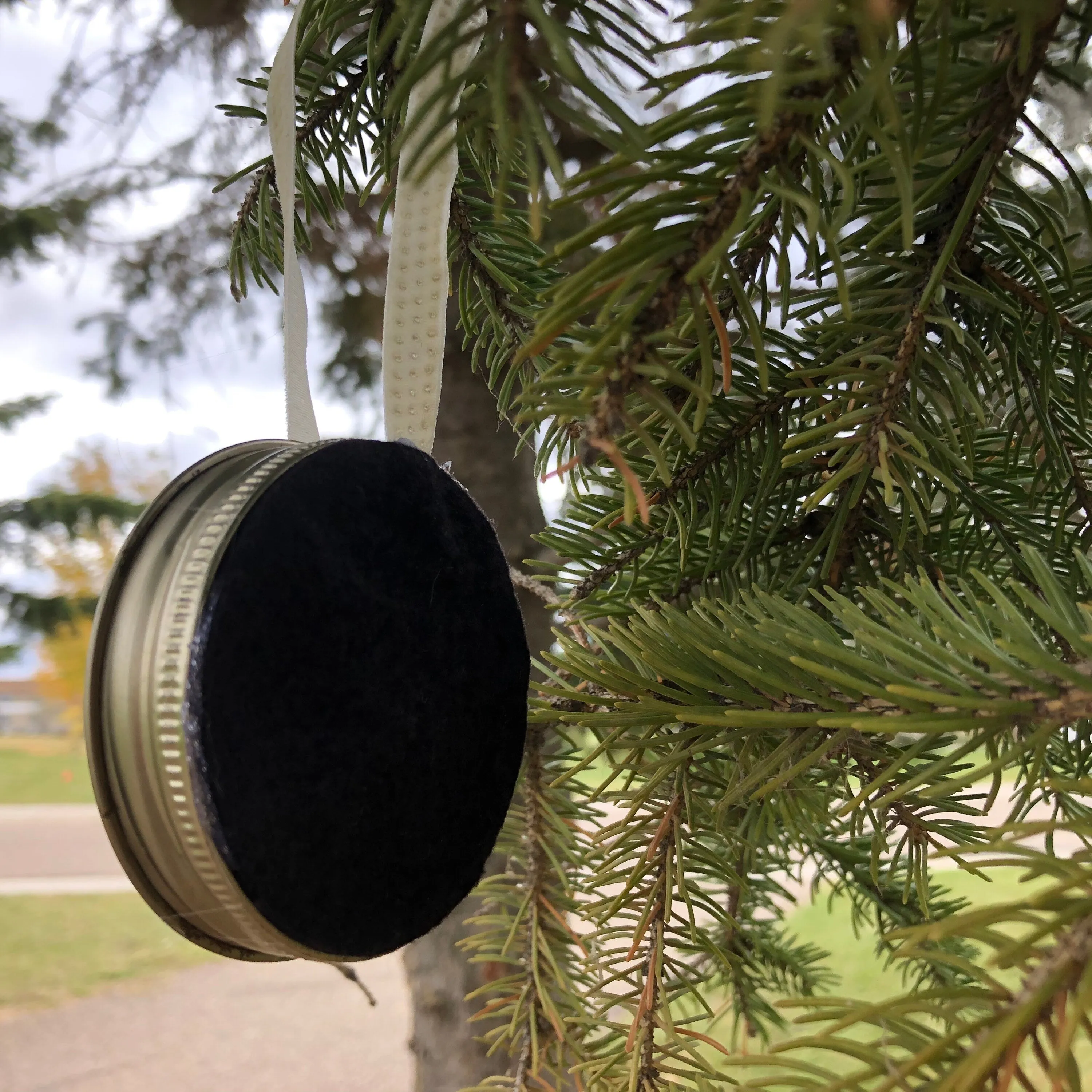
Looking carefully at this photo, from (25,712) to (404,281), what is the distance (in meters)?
3.14

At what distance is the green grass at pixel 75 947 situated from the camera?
167 centimetres

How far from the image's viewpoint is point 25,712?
2.76 metres

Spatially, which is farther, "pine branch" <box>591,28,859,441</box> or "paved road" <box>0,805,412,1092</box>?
"paved road" <box>0,805,412,1092</box>

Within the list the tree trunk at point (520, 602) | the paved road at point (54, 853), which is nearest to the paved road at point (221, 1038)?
the paved road at point (54, 853)

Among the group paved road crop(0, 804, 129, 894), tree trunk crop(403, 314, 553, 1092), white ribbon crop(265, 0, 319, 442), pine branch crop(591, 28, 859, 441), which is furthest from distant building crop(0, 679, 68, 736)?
pine branch crop(591, 28, 859, 441)

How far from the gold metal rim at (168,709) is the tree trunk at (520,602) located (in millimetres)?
338

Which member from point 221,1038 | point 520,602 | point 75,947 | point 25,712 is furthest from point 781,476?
point 25,712

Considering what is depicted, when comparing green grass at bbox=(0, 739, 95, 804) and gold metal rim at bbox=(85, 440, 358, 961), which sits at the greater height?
gold metal rim at bbox=(85, 440, 358, 961)

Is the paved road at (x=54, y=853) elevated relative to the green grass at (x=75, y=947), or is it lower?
lower

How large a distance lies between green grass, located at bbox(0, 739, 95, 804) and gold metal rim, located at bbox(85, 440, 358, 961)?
106 inches

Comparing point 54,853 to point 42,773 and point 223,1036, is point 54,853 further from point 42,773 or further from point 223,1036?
point 223,1036

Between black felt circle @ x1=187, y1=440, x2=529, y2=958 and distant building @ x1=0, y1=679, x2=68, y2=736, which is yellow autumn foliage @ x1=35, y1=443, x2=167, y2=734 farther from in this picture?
black felt circle @ x1=187, y1=440, x2=529, y2=958

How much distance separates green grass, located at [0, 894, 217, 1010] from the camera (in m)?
1.67

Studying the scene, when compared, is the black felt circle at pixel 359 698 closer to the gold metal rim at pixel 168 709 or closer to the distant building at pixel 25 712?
the gold metal rim at pixel 168 709
